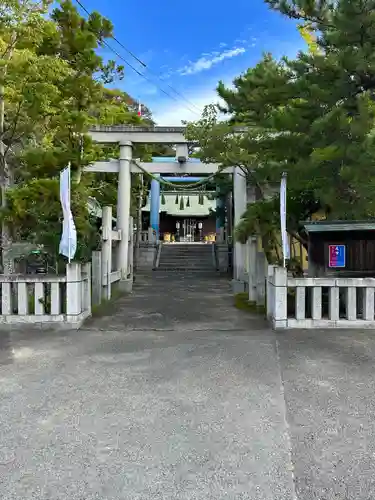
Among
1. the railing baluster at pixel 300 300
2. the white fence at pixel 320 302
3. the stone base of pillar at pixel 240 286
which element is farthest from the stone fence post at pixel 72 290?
the stone base of pillar at pixel 240 286

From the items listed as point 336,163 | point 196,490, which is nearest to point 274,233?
point 336,163

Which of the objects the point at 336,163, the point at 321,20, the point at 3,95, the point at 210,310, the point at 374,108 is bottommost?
the point at 210,310

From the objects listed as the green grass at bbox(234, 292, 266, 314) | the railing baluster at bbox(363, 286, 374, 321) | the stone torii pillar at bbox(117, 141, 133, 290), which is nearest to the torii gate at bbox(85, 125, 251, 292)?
the stone torii pillar at bbox(117, 141, 133, 290)

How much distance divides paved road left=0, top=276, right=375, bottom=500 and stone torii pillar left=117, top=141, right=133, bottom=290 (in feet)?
18.6

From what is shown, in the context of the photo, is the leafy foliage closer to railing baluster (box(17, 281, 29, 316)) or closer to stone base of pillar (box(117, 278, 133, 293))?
railing baluster (box(17, 281, 29, 316))

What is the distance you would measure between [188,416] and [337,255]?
4.56 metres

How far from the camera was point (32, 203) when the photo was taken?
741 cm

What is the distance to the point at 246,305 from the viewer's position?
884cm

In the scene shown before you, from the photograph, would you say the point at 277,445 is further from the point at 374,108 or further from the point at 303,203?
the point at 303,203

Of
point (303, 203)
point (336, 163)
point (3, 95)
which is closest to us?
point (336, 163)

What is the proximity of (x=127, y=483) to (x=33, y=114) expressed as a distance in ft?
21.0

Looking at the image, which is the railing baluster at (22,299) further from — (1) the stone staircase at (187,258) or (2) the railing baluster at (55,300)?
(1) the stone staircase at (187,258)

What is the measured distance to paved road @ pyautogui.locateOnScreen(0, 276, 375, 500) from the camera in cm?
238

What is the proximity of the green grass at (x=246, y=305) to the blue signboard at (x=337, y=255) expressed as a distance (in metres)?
1.78
